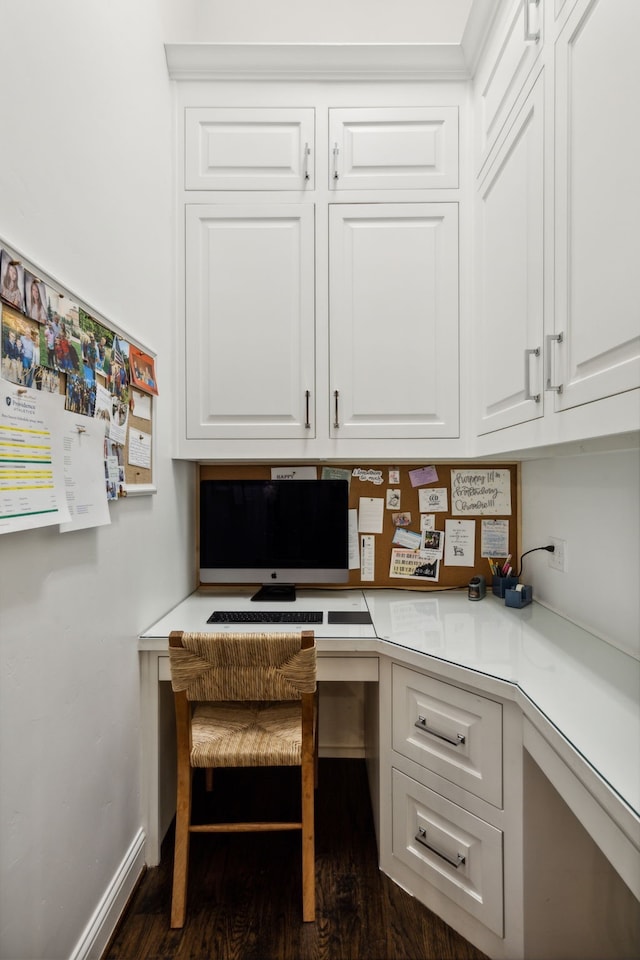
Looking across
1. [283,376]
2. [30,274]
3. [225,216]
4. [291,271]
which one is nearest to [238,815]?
[283,376]

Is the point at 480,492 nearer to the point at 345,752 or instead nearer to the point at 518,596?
the point at 518,596

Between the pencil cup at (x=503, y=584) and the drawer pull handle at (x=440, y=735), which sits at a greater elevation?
the pencil cup at (x=503, y=584)

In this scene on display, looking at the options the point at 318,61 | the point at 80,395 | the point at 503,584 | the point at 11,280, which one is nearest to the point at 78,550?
the point at 80,395

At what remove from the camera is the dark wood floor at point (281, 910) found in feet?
4.15

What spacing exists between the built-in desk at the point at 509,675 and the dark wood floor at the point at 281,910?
0.52 ft

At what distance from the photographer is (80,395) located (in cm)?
116

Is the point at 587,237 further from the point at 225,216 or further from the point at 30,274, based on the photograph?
the point at 225,216

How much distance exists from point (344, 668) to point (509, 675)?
1.72ft

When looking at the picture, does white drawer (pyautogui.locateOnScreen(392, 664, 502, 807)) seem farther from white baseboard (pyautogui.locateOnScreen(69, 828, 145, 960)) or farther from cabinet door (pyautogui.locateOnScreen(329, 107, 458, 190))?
cabinet door (pyautogui.locateOnScreen(329, 107, 458, 190))

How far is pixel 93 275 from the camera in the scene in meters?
1.25

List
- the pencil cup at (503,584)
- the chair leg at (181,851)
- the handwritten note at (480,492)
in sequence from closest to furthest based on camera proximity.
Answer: the chair leg at (181,851)
the pencil cup at (503,584)
the handwritten note at (480,492)

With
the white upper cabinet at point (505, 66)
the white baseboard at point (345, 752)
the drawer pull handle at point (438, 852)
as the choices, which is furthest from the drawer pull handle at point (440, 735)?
the white upper cabinet at point (505, 66)

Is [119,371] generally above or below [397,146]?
below

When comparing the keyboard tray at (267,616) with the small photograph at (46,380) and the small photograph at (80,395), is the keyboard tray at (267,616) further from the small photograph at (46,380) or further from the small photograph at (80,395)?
the small photograph at (46,380)
